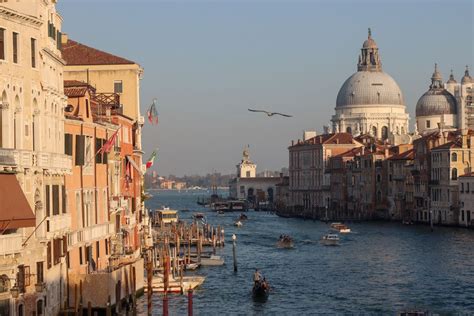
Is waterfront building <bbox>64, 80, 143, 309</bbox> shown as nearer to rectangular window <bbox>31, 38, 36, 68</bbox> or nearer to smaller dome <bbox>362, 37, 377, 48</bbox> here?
rectangular window <bbox>31, 38, 36, 68</bbox>

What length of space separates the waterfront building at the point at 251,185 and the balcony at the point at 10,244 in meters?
133

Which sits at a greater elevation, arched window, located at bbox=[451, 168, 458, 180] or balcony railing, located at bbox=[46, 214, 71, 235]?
arched window, located at bbox=[451, 168, 458, 180]

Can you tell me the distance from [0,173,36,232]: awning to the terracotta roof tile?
21.4 metres

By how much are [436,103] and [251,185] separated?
3671 centimetres

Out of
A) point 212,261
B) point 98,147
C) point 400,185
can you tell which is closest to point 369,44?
point 400,185

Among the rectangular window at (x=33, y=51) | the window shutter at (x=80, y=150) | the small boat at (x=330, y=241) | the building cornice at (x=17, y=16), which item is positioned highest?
the building cornice at (x=17, y=16)

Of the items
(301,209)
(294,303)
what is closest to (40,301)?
(294,303)

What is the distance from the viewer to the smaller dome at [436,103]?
135 metres

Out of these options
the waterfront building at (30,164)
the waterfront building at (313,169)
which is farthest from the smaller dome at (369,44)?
the waterfront building at (30,164)

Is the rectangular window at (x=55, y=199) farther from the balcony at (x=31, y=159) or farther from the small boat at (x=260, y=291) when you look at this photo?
the small boat at (x=260, y=291)

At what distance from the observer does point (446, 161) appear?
83312 millimetres

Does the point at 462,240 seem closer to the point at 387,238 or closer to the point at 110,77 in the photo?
the point at 387,238

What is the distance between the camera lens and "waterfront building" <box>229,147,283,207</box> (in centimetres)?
15888

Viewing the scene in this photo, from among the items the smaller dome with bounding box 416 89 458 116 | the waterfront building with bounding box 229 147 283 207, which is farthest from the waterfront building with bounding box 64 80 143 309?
the waterfront building with bounding box 229 147 283 207
